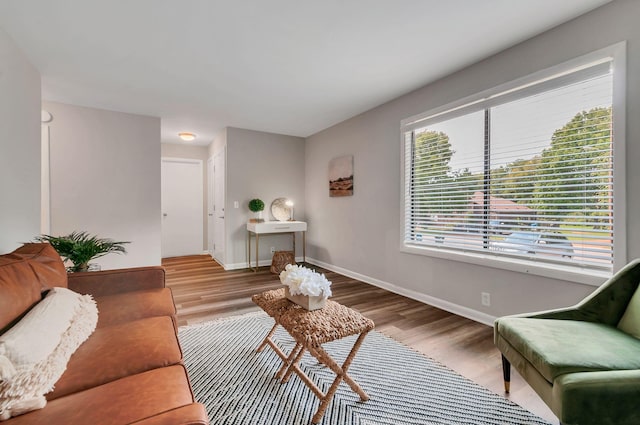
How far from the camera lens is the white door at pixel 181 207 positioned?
5.79 metres

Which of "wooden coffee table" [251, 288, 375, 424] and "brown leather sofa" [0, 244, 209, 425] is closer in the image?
"brown leather sofa" [0, 244, 209, 425]

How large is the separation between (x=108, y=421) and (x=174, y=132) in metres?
4.99

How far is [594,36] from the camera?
1877mm

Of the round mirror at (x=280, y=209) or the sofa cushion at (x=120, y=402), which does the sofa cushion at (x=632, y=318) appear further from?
the round mirror at (x=280, y=209)

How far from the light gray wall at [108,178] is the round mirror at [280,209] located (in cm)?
179

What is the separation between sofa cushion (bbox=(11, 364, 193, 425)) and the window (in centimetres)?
250

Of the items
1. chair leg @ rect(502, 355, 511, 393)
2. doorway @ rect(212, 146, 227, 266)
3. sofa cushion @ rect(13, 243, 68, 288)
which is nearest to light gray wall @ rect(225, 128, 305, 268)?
doorway @ rect(212, 146, 227, 266)

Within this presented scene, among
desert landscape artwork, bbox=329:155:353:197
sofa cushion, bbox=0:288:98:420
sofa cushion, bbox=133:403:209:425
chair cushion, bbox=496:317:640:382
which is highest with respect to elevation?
desert landscape artwork, bbox=329:155:353:197

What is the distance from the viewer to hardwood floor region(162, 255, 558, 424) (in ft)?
5.87

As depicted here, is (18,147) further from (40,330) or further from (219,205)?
(219,205)

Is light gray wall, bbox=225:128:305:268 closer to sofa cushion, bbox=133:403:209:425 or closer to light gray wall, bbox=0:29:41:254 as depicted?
light gray wall, bbox=0:29:41:254

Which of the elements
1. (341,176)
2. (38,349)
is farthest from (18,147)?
(341,176)

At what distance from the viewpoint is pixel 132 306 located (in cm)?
169

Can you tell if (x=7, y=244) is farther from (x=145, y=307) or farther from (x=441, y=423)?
(x=441, y=423)
